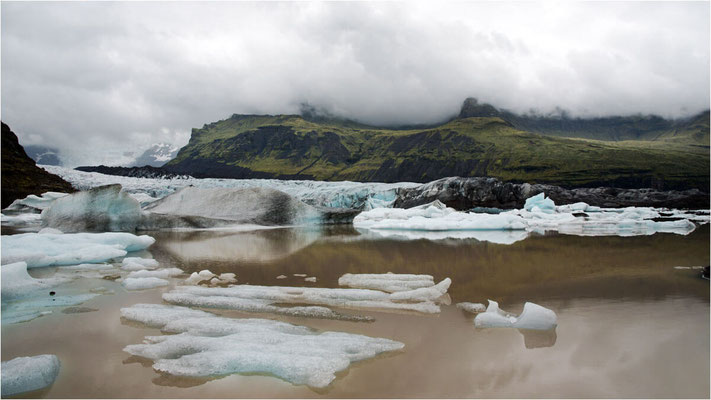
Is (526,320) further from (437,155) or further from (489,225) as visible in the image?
(437,155)

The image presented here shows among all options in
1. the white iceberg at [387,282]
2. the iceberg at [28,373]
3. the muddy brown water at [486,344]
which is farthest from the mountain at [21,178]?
the iceberg at [28,373]

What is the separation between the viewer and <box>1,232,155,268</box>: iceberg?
5531 millimetres

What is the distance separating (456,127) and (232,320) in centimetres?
11701

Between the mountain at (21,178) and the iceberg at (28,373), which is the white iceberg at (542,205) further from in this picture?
the mountain at (21,178)

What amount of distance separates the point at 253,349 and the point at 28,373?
1.17 metres

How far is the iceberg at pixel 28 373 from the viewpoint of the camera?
6.72 ft

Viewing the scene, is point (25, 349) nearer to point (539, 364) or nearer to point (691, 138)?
point (539, 364)

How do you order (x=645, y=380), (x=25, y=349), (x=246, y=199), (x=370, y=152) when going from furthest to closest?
(x=370, y=152), (x=246, y=199), (x=25, y=349), (x=645, y=380)

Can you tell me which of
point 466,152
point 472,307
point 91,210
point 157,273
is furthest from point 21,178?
point 466,152

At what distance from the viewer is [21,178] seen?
28.4 metres

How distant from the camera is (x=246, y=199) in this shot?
1398cm

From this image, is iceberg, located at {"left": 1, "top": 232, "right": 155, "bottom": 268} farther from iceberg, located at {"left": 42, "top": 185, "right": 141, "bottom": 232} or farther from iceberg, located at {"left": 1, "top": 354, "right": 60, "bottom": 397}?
iceberg, located at {"left": 42, "top": 185, "right": 141, "bottom": 232}


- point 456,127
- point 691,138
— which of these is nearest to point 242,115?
point 456,127

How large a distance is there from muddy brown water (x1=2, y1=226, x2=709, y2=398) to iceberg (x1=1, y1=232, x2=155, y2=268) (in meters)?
0.40
